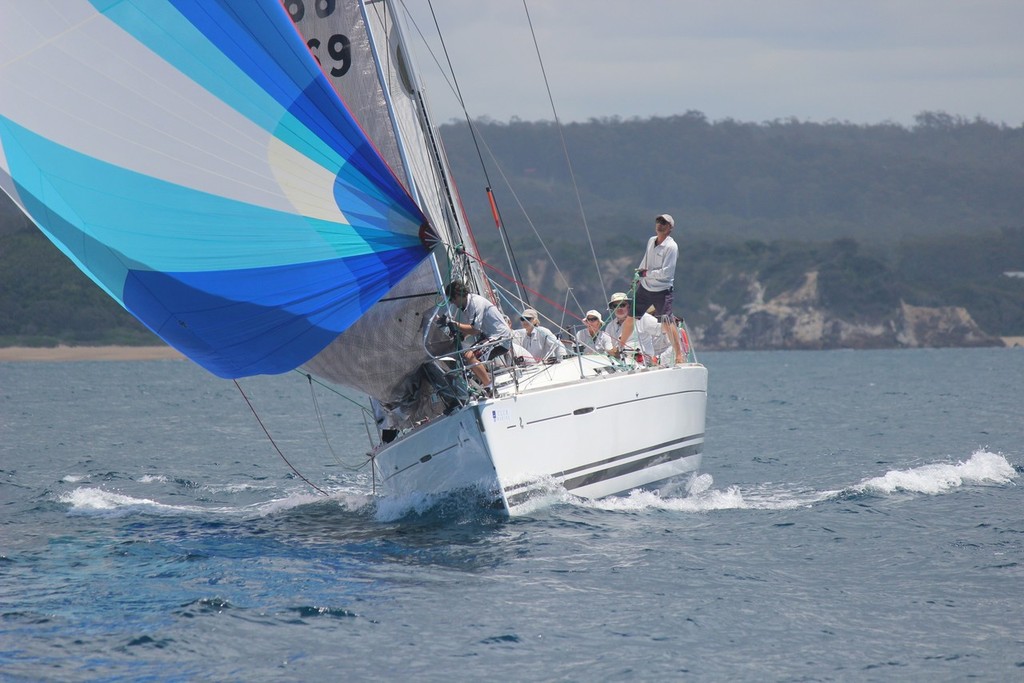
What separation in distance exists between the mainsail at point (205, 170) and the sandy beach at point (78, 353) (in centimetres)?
6114

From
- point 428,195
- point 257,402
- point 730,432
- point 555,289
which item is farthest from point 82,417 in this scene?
point 555,289

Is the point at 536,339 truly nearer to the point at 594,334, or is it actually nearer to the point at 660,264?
the point at 594,334

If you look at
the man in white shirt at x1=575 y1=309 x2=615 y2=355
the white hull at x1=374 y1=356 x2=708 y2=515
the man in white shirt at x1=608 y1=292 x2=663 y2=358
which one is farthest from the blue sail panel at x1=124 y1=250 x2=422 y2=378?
the man in white shirt at x1=608 y1=292 x2=663 y2=358

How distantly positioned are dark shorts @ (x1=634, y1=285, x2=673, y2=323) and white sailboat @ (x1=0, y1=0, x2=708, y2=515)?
7.20 feet

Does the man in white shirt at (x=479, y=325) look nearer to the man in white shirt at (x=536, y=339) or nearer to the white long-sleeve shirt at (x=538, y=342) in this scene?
the man in white shirt at (x=536, y=339)

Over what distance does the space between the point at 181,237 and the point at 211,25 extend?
140 cm

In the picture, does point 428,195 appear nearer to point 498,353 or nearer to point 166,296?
point 498,353

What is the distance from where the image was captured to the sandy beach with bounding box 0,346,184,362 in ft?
227

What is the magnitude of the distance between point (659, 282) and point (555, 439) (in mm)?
2532

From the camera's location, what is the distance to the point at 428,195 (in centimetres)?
1038

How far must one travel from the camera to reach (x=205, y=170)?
8.45 metres

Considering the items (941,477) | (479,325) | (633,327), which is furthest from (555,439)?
(941,477)

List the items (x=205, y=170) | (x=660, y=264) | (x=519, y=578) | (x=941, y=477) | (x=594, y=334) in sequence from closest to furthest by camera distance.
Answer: (x=519, y=578) → (x=205, y=170) → (x=660, y=264) → (x=594, y=334) → (x=941, y=477)

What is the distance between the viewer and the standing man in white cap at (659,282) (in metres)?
10.9
